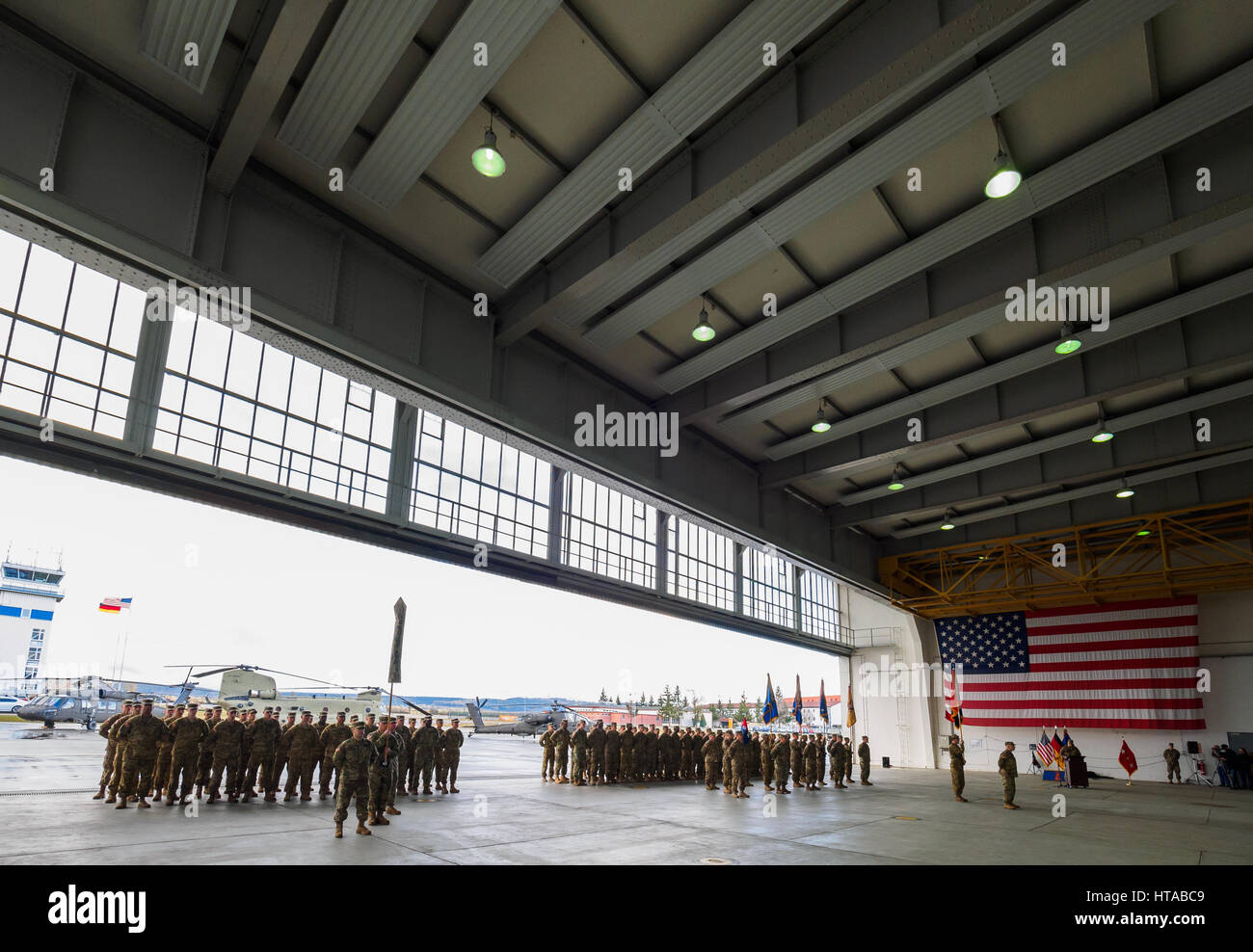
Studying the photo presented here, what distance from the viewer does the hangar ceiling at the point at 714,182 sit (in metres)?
7.09

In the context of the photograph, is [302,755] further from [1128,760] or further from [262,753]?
[1128,760]

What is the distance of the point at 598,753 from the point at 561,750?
112 cm

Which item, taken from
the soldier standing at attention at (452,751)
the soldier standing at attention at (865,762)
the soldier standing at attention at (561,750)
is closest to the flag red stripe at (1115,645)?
the soldier standing at attention at (865,762)

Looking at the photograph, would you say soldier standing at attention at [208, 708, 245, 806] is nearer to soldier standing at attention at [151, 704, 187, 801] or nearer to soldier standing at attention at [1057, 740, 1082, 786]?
soldier standing at attention at [151, 704, 187, 801]

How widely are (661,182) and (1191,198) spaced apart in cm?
694

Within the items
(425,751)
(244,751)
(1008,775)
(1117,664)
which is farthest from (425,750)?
(1117,664)

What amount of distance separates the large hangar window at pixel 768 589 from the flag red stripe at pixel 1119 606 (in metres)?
9.46

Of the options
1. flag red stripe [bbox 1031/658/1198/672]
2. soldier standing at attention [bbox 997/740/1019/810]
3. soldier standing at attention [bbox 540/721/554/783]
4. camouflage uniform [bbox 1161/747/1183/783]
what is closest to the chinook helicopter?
soldier standing at attention [bbox 540/721/554/783]

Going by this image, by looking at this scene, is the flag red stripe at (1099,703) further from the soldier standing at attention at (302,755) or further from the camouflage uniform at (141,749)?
the camouflage uniform at (141,749)

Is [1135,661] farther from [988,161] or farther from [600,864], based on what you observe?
[600,864]

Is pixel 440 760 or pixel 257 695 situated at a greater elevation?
pixel 257 695

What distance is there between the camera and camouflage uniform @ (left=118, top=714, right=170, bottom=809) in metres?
11.6

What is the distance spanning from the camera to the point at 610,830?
1084cm
